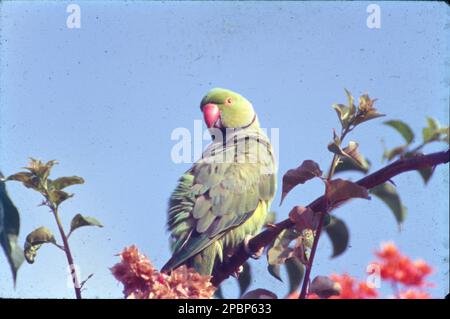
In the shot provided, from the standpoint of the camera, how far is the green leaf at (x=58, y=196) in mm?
1160

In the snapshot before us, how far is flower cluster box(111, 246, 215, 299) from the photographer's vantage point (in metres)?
1.04

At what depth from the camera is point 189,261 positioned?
5.40ft

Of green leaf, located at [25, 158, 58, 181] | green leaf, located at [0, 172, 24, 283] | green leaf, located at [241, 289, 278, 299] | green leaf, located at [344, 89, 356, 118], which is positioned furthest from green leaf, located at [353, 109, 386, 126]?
green leaf, located at [0, 172, 24, 283]

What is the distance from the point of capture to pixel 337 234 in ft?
4.33

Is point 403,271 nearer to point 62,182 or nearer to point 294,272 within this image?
point 294,272

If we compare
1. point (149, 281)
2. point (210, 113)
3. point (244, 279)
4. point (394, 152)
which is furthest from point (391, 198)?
point (210, 113)

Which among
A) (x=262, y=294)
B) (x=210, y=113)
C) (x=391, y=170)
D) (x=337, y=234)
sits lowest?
(x=262, y=294)

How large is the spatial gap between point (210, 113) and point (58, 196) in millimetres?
909

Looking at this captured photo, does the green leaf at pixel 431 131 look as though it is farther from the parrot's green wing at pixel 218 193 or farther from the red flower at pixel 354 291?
the parrot's green wing at pixel 218 193

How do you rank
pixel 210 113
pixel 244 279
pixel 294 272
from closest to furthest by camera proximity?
1. pixel 294 272
2. pixel 244 279
3. pixel 210 113

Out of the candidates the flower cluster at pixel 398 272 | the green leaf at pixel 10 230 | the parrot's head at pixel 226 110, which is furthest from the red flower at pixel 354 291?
the parrot's head at pixel 226 110
